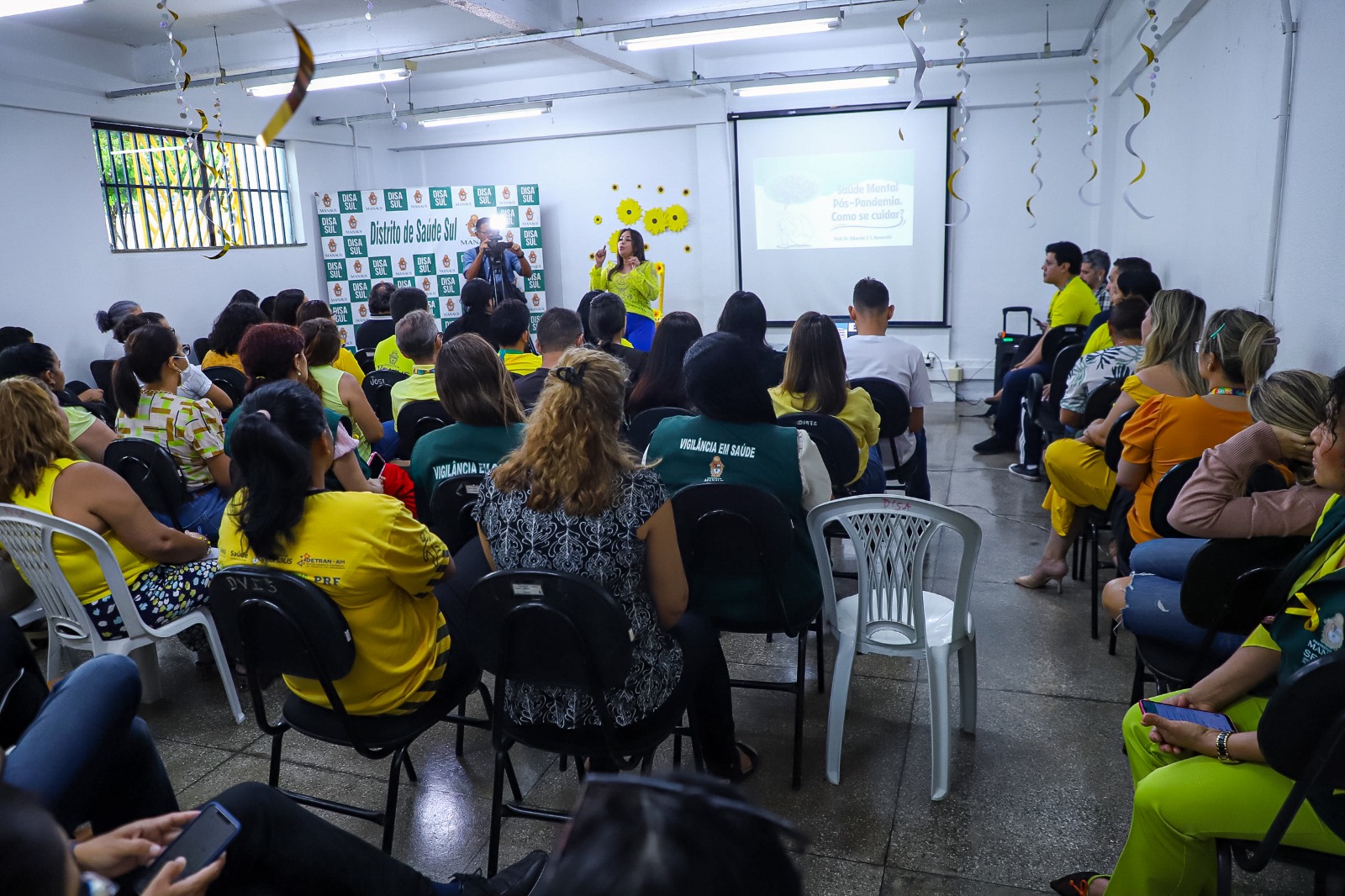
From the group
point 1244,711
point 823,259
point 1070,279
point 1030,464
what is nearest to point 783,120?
point 823,259

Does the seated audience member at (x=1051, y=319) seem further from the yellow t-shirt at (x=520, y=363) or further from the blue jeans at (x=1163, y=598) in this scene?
the blue jeans at (x=1163, y=598)

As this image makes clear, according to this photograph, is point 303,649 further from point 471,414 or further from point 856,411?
point 856,411

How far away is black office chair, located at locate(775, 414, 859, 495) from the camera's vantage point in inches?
122

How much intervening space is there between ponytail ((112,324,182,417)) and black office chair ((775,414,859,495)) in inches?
88.4

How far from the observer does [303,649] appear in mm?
1831

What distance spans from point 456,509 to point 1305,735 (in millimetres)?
2101

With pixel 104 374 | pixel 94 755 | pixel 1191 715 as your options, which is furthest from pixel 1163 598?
pixel 104 374

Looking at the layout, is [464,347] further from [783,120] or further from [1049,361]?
[783,120]

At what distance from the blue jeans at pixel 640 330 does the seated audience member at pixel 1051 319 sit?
8.86 ft

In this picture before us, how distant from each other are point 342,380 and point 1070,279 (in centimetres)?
478

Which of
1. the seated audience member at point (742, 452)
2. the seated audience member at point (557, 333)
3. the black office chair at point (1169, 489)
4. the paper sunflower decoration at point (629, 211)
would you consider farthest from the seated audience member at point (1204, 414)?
A: the paper sunflower decoration at point (629, 211)

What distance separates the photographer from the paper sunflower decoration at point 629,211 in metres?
9.22

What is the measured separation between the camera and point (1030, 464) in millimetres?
5359

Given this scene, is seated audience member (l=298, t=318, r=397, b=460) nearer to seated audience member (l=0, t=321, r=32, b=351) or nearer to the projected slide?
seated audience member (l=0, t=321, r=32, b=351)
